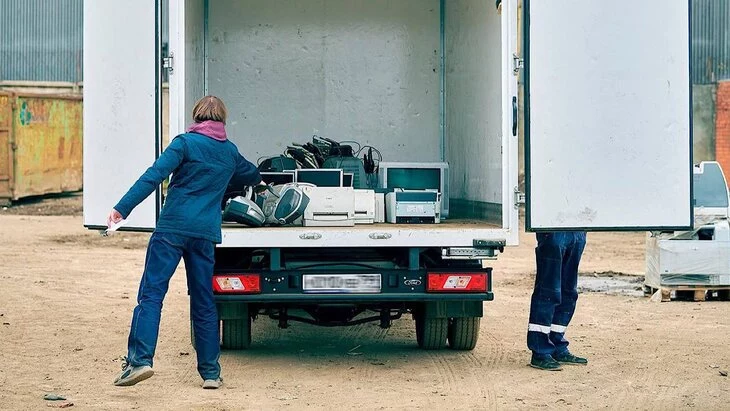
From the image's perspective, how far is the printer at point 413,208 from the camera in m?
9.76

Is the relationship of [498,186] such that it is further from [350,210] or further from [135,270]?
[135,270]

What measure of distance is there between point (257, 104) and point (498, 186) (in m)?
3.38

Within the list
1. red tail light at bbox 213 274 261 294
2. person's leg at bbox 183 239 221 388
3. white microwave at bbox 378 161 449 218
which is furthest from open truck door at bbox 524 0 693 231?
white microwave at bbox 378 161 449 218

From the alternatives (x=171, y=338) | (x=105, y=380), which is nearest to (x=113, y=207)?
(x=105, y=380)

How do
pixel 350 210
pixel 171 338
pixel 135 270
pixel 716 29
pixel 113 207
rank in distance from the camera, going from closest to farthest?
pixel 113 207 < pixel 350 210 < pixel 171 338 < pixel 135 270 < pixel 716 29

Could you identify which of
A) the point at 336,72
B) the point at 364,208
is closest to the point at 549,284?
the point at 364,208

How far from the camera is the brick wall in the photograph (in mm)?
27234

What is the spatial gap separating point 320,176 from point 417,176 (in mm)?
924

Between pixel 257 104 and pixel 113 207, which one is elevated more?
pixel 257 104

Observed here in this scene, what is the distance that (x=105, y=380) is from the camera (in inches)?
335

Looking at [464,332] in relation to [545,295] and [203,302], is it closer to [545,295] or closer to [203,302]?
[545,295]

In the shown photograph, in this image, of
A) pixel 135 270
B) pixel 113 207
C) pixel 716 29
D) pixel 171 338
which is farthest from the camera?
pixel 716 29

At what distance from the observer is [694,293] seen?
44.0 feet

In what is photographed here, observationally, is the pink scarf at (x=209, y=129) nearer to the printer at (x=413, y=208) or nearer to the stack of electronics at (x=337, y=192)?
the stack of electronics at (x=337, y=192)
